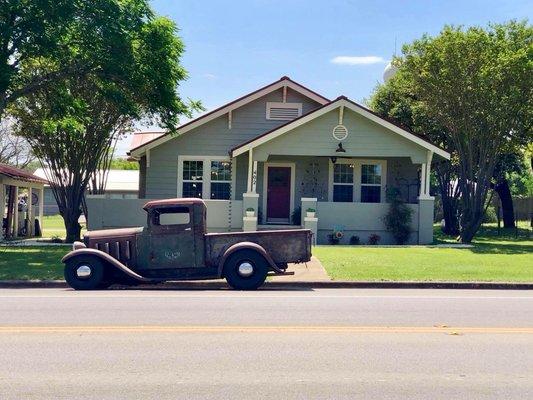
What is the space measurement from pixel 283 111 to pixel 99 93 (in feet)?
24.4

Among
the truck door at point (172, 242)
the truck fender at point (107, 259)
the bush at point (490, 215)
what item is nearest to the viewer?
the truck fender at point (107, 259)

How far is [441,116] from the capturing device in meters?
23.4

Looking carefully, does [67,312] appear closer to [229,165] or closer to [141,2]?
[141,2]

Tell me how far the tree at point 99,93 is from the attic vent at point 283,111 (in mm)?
3756

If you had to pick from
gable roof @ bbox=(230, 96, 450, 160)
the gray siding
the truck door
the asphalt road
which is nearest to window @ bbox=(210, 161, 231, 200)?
A: the gray siding

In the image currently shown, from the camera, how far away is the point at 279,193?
25.2 metres

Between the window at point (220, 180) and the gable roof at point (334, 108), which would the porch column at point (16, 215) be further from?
the gable roof at point (334, 108)

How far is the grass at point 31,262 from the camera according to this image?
565 inches

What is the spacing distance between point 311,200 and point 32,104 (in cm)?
1053

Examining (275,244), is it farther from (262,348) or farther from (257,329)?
(262,348)

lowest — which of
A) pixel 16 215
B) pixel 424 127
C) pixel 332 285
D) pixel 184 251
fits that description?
→ pixel 332 285

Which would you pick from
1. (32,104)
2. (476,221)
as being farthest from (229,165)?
(476,221)

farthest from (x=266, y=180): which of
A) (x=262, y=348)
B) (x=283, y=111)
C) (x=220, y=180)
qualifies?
(x=262, y=348)

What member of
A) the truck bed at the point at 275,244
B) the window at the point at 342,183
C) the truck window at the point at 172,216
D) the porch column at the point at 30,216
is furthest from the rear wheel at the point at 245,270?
the porch column at the point at 30,216
